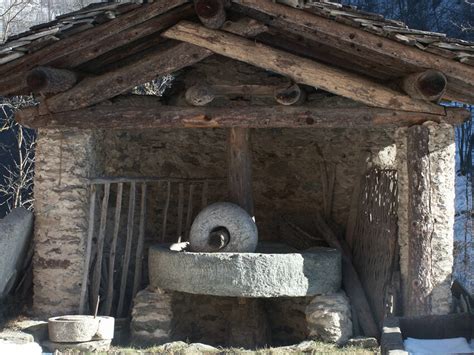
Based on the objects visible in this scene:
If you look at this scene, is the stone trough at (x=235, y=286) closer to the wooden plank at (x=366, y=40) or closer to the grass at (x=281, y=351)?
the grass at (x=281, y=351)

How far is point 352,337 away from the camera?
7.08 m

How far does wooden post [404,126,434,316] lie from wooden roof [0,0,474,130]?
419 millimetres

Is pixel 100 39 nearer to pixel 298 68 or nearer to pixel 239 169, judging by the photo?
pixel 298 68

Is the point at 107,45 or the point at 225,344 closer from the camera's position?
the point at 107,45

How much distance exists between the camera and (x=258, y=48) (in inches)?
272

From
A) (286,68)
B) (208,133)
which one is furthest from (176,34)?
(208,133)

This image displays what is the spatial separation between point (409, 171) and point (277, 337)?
3.00m

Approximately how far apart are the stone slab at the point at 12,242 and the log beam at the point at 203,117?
0.99 m

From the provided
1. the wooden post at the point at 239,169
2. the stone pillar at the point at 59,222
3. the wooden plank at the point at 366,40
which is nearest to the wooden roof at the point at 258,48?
the wooden plank at the point at 366,40

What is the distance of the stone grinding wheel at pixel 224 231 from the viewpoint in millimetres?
7363

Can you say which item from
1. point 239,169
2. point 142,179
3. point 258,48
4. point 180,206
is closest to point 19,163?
point 180,206

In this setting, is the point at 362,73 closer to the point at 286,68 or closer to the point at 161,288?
the point at 286,68

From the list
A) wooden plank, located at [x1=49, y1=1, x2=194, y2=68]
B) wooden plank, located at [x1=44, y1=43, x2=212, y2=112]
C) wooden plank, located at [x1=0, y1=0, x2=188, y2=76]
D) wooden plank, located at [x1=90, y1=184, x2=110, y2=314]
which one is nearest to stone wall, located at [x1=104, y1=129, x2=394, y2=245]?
wooden plank, located at [x1=90, y1=184, x2=110, y2=314]

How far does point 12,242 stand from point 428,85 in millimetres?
4445
